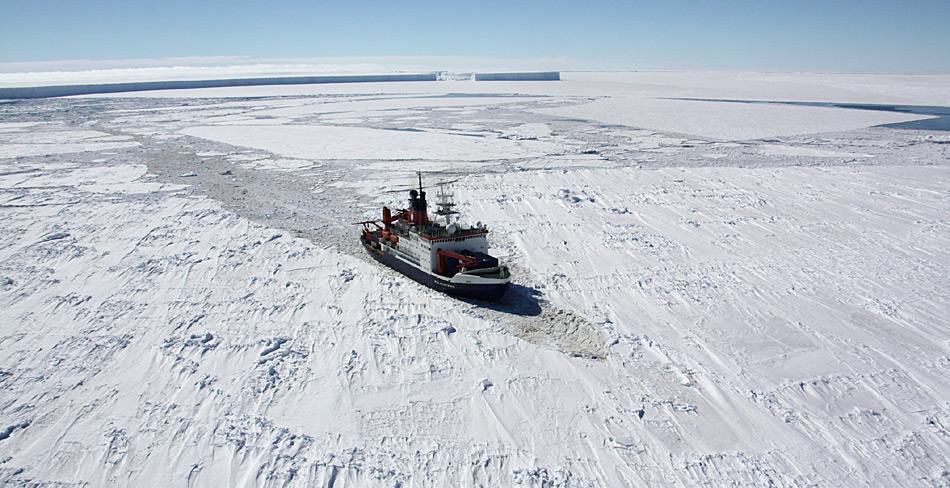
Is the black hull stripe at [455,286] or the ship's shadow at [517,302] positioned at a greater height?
the black hull stripe at [455,286]

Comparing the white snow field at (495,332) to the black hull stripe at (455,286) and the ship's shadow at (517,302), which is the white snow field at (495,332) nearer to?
the ship's shadow at (517,302)

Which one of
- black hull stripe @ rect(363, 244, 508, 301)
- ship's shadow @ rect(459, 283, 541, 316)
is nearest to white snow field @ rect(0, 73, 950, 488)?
ship's shadow @ rect(459, 283, 541, 316)

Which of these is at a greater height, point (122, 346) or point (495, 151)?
point (495, 151)

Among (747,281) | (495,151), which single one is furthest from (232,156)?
(747,281)

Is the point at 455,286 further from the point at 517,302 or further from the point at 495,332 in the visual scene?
the point at 495,332

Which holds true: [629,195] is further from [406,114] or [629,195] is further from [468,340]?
[406,114]

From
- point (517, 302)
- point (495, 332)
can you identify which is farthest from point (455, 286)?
point (495, 332)

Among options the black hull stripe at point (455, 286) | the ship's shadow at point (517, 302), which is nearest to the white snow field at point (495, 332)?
the ship's shadow at point (517, 302)
